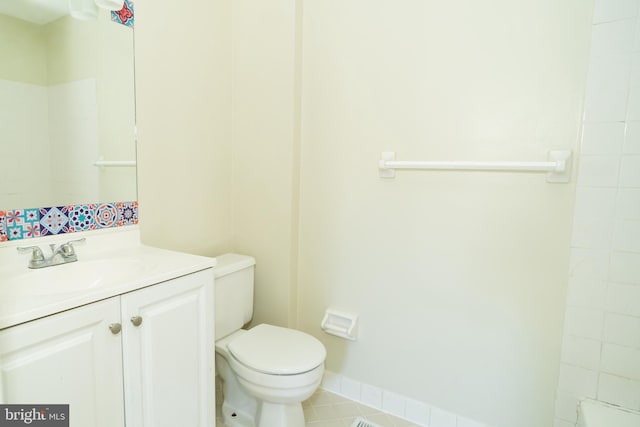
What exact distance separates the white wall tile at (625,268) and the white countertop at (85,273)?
144cm

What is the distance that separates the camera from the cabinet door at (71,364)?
77cm

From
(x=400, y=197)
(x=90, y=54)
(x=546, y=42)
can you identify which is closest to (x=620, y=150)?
(x=546, y=42)

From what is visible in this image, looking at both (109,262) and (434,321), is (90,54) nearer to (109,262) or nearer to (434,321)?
(109,262)

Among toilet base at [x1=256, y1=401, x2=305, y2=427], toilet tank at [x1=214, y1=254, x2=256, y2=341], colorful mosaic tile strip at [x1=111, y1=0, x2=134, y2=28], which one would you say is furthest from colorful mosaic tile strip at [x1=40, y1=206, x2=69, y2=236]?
toilet base at [x1=256, y1=401, x2=305, y2=427]

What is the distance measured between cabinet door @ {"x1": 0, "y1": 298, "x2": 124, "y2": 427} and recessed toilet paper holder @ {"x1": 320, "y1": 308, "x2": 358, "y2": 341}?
3.32ft

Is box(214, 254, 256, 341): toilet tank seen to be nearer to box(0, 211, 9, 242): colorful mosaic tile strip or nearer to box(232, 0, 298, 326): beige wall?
box(232, 0, 298, 326): beige wall

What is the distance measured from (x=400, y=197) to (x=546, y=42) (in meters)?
0.81

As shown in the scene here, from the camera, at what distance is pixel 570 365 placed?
4.24 ft

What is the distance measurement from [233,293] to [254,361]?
16.3 inches

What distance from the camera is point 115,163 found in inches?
55.2

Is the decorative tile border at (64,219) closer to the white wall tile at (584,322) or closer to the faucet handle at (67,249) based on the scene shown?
the faucet handle at (67,249)

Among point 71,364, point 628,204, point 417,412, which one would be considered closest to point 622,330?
point 628,204

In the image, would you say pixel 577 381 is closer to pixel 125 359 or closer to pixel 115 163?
pixel 125 359

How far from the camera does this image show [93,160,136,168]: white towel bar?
1.36 metres
